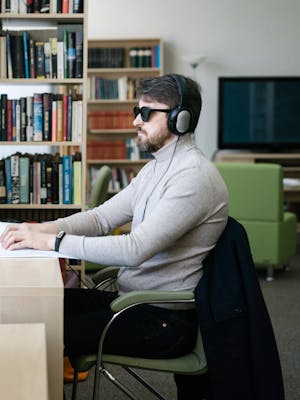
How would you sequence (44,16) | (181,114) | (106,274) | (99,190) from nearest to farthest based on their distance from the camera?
(181,114) < (106,274) < (44,16) < (99,190)

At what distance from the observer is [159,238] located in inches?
85.7

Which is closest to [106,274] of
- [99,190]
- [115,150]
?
[99,190]

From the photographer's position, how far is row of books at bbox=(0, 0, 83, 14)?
377 centimetres

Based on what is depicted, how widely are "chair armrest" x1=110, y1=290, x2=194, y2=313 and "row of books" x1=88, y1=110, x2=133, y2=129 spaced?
617 centimetres

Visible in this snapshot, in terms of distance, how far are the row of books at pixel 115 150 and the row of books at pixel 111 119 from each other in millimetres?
162

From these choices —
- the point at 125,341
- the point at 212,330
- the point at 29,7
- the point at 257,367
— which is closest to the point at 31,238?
the point at 125,341

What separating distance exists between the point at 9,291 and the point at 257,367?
2.52ft

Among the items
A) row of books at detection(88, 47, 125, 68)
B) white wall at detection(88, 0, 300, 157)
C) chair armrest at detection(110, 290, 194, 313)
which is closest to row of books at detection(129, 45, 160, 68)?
row of books at detection(88, 47, 125, 68)

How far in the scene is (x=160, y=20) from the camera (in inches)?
334

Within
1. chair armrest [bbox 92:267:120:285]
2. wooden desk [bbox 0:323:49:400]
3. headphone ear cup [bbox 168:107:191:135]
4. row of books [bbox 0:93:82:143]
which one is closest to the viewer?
wooden desk [bbox 0:323:49:400]

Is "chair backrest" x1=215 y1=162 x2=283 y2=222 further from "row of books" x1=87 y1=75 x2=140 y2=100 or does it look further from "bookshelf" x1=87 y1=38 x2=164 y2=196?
"row of books" x1=87 y1=75 x2=140 y2=100

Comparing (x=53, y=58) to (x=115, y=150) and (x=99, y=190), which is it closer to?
(x=99, y=190)

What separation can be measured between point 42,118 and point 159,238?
1.86 metres

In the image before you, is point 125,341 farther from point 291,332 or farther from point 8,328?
point 291,332
